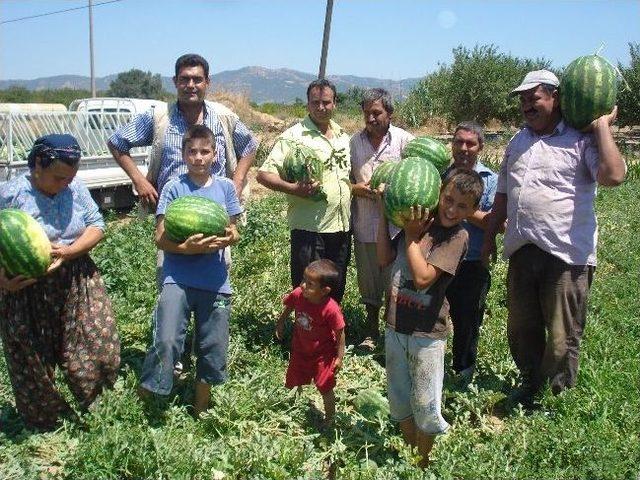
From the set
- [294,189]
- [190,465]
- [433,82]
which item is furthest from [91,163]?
[433,82]

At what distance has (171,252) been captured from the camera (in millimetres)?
4004

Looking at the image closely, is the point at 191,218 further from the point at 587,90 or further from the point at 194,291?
the point at 587,90

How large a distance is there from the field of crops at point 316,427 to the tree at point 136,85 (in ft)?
248

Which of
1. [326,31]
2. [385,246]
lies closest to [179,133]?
[385,246]

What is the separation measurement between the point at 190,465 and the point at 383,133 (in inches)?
119

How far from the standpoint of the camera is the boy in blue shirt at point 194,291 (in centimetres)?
396

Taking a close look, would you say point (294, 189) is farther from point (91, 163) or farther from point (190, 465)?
point (91, 163)

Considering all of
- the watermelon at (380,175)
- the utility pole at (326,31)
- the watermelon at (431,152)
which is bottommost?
the watermelon at (380,175)

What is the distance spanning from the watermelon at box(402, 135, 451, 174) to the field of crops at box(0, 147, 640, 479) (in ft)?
5.42

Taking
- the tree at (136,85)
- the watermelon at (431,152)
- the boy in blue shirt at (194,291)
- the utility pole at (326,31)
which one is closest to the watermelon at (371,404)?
the boy in blue shirt at (194,291)

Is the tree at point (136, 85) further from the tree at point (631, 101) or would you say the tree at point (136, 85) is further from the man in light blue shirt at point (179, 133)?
the man in light blue shirt at point (179, 133)

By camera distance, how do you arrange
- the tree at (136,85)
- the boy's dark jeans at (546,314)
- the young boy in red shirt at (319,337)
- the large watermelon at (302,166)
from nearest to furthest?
the boy's dark jeans at (546,314), the young boy in red shirt at (319,337), the large watermelon at (302,166), the tree at (136,85)

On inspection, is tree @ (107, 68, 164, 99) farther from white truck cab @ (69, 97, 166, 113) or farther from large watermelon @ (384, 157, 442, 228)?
large watermelon @ (384, 157, 442, 228)

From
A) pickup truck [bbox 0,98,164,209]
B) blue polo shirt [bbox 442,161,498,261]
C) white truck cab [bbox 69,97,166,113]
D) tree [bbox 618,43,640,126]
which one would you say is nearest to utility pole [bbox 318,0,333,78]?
white truck cab [bbox 69,97,166,113]
